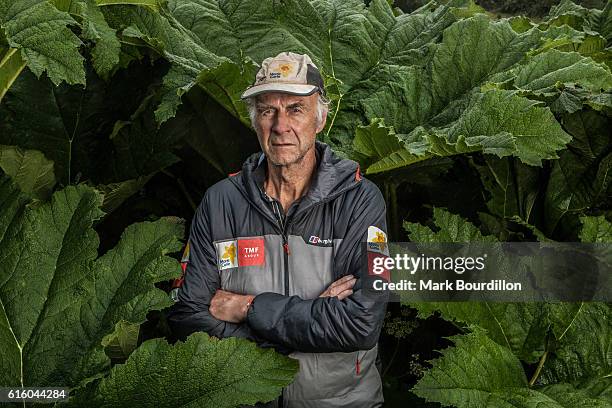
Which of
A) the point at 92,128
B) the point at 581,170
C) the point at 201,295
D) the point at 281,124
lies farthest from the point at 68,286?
the point at 581,170

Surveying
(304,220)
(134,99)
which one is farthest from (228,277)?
(134,99)

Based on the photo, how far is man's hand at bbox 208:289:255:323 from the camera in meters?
1.78

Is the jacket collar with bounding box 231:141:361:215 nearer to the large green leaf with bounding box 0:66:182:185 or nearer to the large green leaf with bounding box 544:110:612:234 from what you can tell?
the large green leaf with bounding box 0:66:182:185

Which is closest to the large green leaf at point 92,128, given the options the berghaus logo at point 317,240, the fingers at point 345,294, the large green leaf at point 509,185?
the berghaus logo at point 317,240

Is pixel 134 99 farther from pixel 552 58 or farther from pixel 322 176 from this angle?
pixel 552 58

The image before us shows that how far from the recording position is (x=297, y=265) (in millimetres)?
1796

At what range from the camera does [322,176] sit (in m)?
1.82

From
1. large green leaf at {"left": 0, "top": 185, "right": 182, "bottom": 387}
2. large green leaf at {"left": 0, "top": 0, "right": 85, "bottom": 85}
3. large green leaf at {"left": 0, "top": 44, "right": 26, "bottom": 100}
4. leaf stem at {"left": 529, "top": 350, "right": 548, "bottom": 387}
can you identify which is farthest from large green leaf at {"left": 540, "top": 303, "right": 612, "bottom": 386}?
large green leaf at {"left": 0, "top": 44, "right": 26, "bottom": 100}

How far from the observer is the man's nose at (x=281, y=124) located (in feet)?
5.72

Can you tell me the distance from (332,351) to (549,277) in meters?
0.91

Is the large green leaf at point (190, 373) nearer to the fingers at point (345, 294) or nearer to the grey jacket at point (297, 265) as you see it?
the grey jacket at point (297, 265)

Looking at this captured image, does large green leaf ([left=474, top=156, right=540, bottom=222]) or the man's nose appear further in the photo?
large green leaf ([left=474, top=156, right=540, bottom=222])

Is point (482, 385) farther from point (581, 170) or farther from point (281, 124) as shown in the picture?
point (581, 170)

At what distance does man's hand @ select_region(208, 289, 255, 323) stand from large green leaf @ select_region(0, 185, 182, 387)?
0.13m
